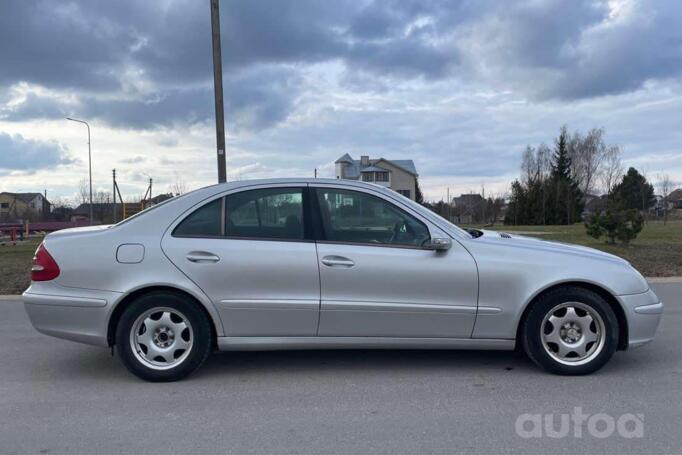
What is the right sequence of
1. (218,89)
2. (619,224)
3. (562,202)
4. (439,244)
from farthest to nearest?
(562,202) → (619,224) → (218,89) → (439,244)

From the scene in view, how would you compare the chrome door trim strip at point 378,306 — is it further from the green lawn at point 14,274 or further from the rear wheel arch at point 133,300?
the green lawn at point 14,274

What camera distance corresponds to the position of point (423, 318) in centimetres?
424

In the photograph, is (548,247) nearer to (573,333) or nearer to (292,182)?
(573,333)

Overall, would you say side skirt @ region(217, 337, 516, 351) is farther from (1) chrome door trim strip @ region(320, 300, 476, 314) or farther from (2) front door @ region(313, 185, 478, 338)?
(1) chrome door trim strip @ region(320, 300, 476, 314)

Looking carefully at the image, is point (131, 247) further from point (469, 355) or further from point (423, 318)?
point (469, 355)

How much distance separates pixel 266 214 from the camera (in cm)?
440

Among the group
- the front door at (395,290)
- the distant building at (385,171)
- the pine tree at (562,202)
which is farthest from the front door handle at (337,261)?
the distant building at (385,171)

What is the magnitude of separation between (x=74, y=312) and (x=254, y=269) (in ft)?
4.70

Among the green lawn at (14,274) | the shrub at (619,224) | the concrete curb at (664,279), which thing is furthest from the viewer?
the shrub at (619,224)

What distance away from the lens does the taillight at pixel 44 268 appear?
4.30m

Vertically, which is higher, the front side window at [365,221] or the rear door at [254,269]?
the front side window at [365,221]

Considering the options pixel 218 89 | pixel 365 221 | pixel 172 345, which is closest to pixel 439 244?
pixel 365 221

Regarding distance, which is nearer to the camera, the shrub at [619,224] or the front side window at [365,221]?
the front side window at [365,221]

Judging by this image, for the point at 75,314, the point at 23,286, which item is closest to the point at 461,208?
the point at 23,286
